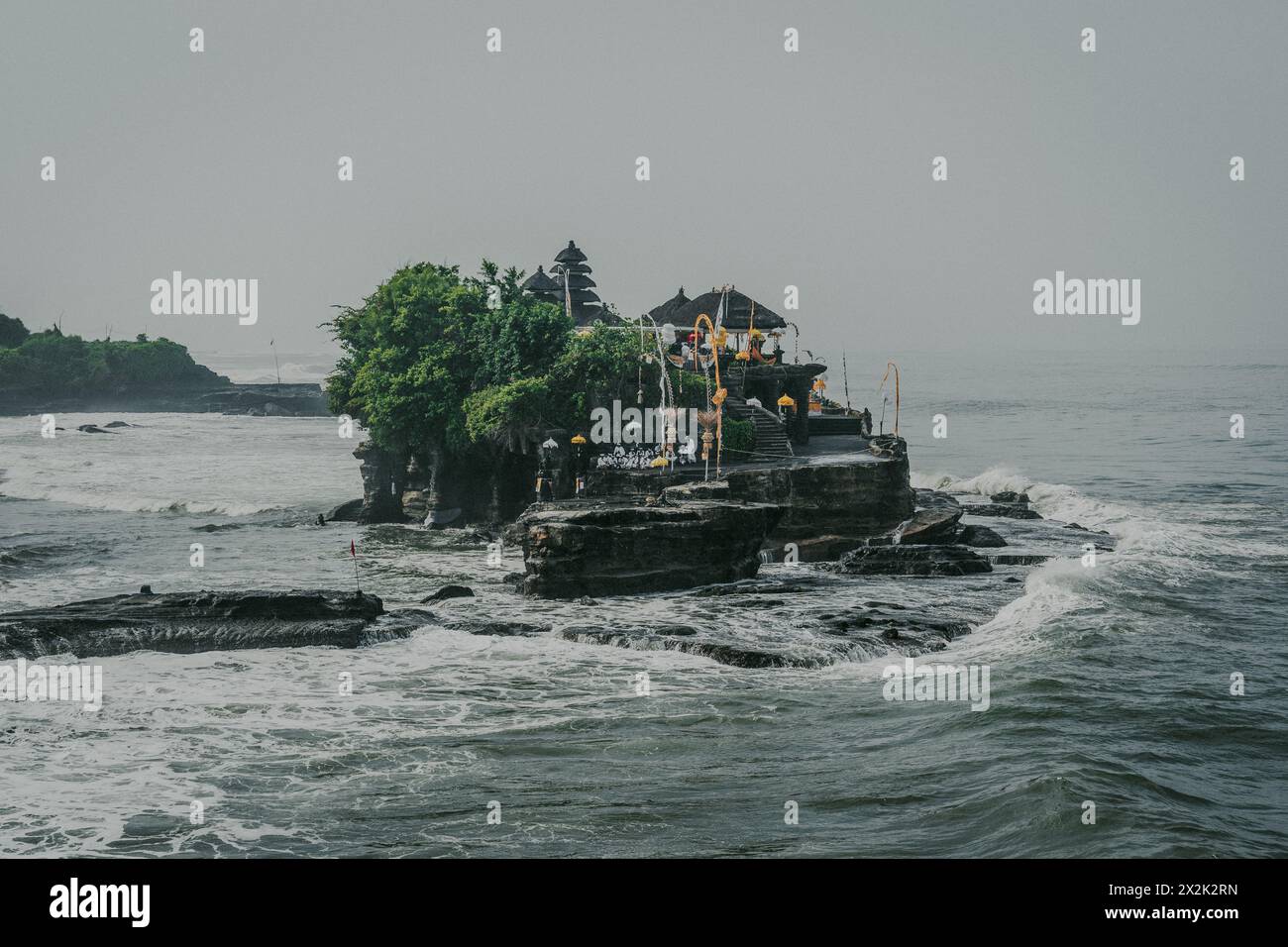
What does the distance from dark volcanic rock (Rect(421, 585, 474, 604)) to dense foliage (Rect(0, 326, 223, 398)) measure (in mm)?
101712

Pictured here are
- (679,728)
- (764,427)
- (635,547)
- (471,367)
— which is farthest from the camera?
(471,367)

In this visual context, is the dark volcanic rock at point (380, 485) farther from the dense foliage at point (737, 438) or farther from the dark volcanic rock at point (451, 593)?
the dark volcanic rock at point (451, 593)

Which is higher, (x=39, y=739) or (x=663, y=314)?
(x=663, y=314)

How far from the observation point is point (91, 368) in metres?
122

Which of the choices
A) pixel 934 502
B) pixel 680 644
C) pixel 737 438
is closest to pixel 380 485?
pixel 737 438

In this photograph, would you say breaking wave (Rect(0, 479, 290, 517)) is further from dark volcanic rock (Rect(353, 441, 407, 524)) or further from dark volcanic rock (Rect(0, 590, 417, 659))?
dark volcanic rock (Rect(0, 590, 417, 659))

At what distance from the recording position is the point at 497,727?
20359 millimetres

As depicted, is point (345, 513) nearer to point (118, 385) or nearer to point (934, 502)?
point (934, 502)

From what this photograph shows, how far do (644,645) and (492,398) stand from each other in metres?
19.3

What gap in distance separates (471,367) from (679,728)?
3026 centimetres

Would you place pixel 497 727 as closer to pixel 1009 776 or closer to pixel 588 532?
pixel 1009 776

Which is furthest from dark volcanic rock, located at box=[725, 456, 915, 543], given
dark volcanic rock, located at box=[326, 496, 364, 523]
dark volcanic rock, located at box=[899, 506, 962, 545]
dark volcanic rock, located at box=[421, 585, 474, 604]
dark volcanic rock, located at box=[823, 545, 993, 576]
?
dark volcanic rock, located at box=[326, 496, 364, 523]
